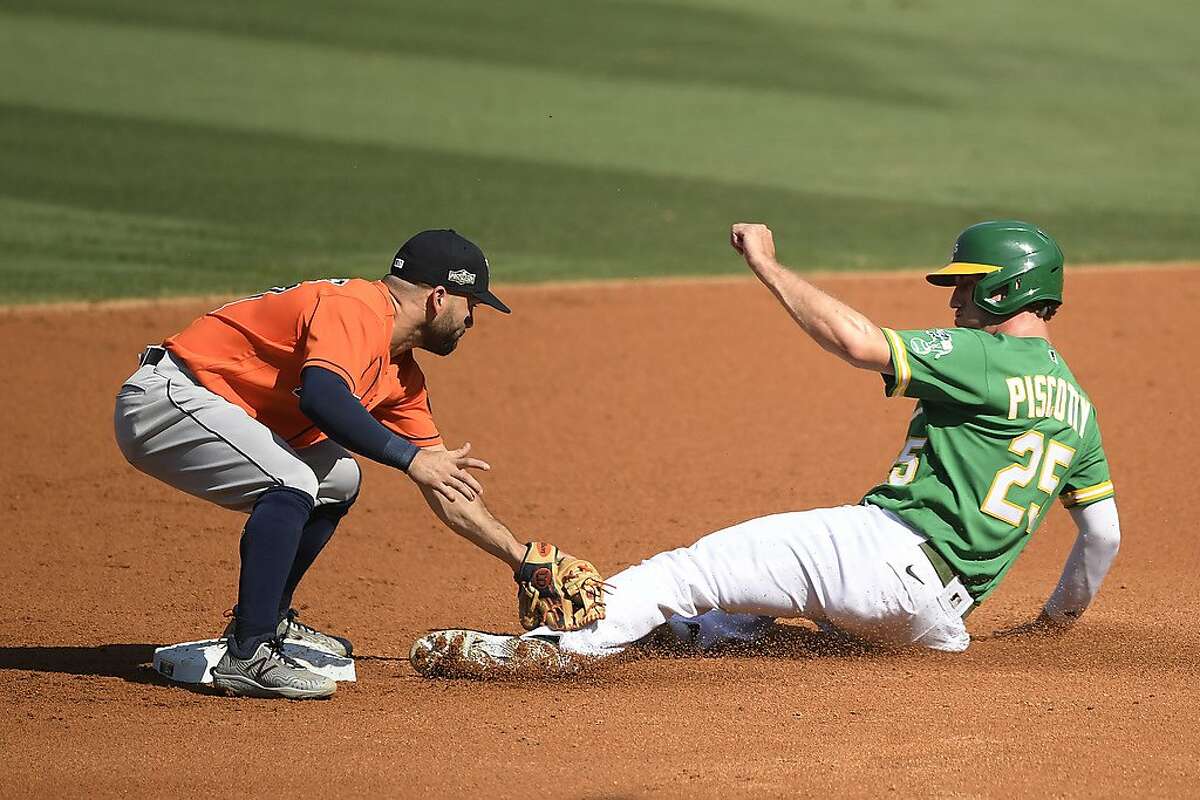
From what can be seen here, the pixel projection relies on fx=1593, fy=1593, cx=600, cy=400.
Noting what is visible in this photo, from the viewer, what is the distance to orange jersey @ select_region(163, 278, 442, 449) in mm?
4480

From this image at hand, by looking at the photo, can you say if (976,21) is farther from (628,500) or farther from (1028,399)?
(1028,399)

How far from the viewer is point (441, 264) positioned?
185 inches

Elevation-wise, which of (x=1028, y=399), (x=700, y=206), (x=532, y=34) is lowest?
(x=1028, y=399)

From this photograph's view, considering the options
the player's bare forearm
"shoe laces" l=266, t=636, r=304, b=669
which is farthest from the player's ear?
"shoe laces" l=266, t=636, r=304, b=669

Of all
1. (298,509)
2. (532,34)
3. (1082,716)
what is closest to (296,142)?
(532,34)

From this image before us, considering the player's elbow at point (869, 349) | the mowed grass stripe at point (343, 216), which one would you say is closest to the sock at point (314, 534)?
the player's elbow at point (869, 349)

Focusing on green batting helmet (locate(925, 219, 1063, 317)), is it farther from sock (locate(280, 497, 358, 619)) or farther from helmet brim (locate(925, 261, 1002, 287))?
sock (locate(280, 497, 358, 619))

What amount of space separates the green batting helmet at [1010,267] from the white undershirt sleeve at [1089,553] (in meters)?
0.70

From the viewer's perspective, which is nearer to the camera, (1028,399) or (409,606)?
(1028,399)

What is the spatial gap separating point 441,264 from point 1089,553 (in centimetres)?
222

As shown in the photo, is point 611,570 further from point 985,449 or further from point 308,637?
point 985,449

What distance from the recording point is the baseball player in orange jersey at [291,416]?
4.39 m

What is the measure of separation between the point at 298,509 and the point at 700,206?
383 inches

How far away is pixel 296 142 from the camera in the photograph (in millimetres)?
15586
